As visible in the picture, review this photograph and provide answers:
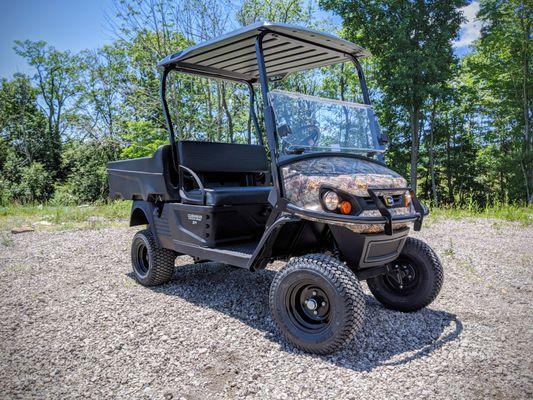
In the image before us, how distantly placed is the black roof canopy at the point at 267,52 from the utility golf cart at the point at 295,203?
1 cm

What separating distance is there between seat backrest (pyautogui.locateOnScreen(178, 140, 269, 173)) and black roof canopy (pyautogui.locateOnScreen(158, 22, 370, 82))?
2.84 ft

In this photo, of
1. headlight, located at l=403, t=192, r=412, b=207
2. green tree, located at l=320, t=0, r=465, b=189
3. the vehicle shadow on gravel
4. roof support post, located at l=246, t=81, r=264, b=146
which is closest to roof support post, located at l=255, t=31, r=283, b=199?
headlight, located at l=403, t=192, r=412, b=207

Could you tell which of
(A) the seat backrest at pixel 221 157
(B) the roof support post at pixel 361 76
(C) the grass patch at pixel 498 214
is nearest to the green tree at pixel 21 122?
(C) the grass patch at pixel 498 214

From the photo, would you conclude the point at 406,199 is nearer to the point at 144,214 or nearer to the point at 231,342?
the point at 231,342

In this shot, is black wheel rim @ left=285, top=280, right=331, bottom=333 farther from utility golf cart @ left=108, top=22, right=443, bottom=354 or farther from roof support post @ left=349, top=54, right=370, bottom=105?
roof support post @ left=349, top=54, right=370, bottom=105

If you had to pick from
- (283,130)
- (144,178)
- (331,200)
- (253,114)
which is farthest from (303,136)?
(144,178)

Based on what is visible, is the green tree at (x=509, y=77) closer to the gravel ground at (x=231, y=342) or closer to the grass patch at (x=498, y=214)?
the grass patch at (x=498, y=214)

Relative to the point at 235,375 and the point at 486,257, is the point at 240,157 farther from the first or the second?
the point at 486,257

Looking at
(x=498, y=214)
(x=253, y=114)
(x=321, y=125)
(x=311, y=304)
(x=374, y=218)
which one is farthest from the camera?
(x=498, y=214)

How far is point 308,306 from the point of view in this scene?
3234 mm

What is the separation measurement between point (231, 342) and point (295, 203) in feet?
3.98

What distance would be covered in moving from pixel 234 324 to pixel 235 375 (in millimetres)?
916

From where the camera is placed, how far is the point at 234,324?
12.4 ft

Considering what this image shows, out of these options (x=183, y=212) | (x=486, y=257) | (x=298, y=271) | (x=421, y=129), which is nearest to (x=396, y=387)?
(x=298, y=271)
